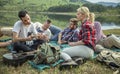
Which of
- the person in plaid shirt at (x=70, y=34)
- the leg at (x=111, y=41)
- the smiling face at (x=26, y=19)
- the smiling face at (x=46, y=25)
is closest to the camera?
the smiling face at (x=26, y=19)

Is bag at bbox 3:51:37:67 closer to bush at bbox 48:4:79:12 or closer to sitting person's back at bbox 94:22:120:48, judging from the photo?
sitting person's back at bbox 94:22:120:48

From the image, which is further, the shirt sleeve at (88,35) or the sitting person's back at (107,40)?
the sitting person's back at (107,40)

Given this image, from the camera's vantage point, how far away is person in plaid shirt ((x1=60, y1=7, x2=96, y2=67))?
270 inches

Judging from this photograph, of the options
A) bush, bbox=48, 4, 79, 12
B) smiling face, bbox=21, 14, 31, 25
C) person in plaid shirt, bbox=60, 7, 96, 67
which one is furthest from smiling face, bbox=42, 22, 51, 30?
bush, bbox=48, 4, 79, 12

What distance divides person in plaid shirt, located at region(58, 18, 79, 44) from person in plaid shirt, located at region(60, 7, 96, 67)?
149 centimetres

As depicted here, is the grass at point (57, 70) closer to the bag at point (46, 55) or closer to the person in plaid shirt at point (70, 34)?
the bag at point (46, 55)

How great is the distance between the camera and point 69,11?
6038 cm

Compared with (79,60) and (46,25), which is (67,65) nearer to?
(79,60)

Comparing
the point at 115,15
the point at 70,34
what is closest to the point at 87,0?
the point at 115,15

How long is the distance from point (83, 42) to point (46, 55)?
3.09 ft

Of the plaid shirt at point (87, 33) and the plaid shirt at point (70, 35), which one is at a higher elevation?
the plaid shirt at point (87, 33)

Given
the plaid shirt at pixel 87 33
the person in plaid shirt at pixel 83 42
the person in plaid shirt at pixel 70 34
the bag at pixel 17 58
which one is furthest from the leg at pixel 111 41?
the bag at pixel 17 58

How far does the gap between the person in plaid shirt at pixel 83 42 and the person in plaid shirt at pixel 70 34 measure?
1.49 metres

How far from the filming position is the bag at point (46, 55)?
6.73m
